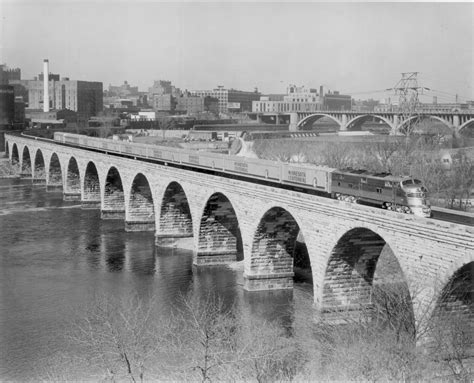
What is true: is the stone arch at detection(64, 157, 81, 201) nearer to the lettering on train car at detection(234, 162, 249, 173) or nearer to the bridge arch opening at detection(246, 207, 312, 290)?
the lettering on train car at detection(234, 162, 249, 173)

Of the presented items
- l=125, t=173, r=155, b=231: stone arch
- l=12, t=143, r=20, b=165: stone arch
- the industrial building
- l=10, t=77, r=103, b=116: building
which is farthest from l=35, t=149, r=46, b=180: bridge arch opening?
l=10, t=77, r=103, b=116: building

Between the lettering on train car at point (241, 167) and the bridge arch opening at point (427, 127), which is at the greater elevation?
the bridge arch opening at point (427, 127)

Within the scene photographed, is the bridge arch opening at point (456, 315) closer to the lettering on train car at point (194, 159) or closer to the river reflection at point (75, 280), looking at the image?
the river reflection at point (75, 280)

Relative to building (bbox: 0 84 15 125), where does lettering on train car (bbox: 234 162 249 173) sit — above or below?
below

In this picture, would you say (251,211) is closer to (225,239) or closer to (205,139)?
(225,239)

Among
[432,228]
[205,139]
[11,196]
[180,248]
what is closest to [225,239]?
[180,248]

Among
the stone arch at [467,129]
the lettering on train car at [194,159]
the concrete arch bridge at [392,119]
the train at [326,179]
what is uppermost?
the concrete arch bridge at [392,119]

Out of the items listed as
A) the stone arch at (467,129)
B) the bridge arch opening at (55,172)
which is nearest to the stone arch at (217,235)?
the bridge arch opening at (55,172)
